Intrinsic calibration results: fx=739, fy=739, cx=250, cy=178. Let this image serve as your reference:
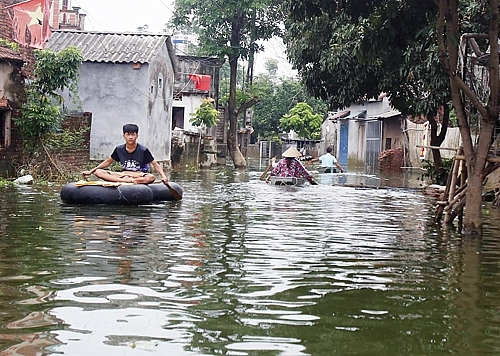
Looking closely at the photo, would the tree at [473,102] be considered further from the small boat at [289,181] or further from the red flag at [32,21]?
the red flag at [32,21]

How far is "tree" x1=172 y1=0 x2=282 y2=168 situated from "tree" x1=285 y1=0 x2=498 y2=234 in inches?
669

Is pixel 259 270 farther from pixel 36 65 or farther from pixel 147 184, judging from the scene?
pixel 36 65

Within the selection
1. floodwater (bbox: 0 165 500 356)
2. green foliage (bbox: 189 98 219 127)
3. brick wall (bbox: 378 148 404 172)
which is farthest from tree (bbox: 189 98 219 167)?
floodwater (bbox: 0 165 500 356)

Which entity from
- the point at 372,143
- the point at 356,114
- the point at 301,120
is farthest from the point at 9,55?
the point at 301,120

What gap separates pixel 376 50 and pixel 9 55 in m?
11.7

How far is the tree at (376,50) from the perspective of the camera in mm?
12680

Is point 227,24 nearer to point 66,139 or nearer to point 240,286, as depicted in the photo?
point 66,139

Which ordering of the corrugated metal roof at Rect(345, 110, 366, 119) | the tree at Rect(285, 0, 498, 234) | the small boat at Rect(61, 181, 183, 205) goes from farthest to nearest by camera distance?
the corrugated metal roof at Rect(345, 110, 366, 119), the small boat at Rect(61, 181, 183, 205), the tree at Rect(285, 0, 498, 234)

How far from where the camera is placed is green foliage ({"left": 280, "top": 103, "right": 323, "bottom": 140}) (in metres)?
60.3

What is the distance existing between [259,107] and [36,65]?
45.6m

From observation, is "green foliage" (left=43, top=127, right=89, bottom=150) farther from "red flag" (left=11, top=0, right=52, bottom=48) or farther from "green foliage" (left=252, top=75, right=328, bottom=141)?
"green foliage" (left=252, top=75, right=328, bottom=141)

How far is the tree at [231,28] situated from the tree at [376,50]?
16989mm

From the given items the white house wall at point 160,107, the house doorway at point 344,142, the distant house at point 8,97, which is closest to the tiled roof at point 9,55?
the distant house at point 8,97

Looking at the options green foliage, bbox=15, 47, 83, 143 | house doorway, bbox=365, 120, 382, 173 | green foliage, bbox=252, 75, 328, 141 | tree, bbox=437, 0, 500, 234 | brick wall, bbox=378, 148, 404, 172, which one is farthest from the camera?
green foliage, bbox=252, 75, 328, 141
